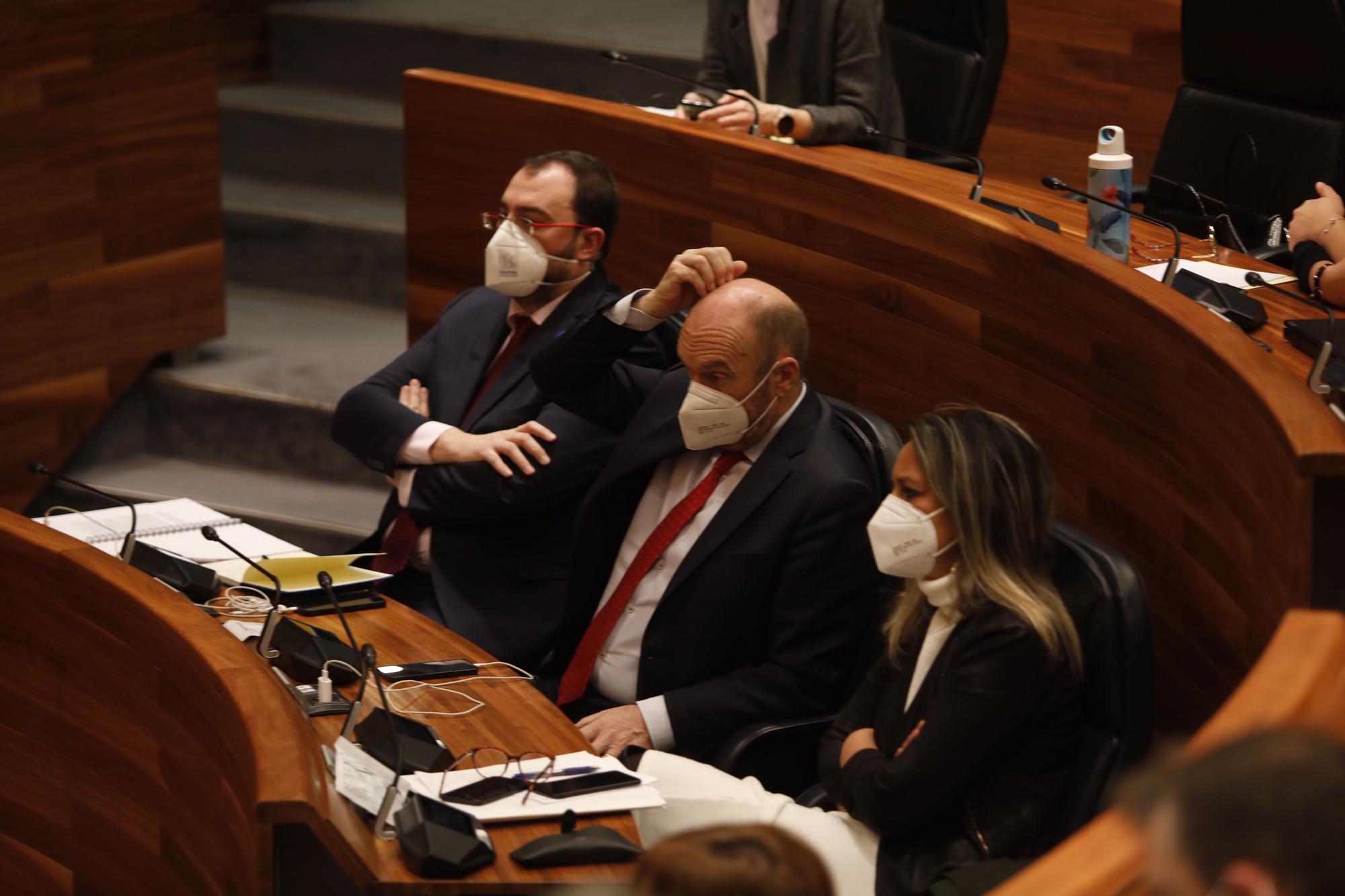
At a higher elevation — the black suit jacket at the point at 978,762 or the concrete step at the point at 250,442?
the black suit jacket at the point at 978,762

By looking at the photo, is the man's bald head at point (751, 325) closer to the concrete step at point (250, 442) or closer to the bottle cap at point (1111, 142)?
the bottle cap at point (1111, 142)

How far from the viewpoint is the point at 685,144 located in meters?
2.56

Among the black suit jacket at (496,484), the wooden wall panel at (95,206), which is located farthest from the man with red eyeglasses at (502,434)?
the wooden wall panel at (95,206)

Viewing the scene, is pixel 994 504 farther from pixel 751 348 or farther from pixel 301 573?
pixel 301 573

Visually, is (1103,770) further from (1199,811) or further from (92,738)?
(92,738)

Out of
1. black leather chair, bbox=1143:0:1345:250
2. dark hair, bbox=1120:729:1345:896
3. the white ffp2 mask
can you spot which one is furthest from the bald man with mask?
dark hair, bbox=1120:729:1345:896

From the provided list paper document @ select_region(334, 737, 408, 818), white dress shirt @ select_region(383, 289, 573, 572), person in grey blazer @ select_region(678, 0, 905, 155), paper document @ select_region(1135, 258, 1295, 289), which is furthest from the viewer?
person in grey blazer @ select_region(678, 0, 905, 155)

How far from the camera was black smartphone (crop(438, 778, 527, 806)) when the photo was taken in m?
1.59

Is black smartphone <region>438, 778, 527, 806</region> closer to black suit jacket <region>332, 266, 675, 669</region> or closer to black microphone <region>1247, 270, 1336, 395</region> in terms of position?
black suit jacket <region>332, 266, 675, 669</region>

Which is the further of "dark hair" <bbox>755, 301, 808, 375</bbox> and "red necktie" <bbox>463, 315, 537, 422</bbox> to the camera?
"red necktie" <bbox>463, 315, 537, 422</bbox>

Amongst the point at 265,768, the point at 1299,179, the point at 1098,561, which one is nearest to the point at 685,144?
the point at 1299,179

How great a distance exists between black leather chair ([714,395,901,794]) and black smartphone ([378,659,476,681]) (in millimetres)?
313

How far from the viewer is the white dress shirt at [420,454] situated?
7.86ft

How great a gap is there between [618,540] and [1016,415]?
56cm
